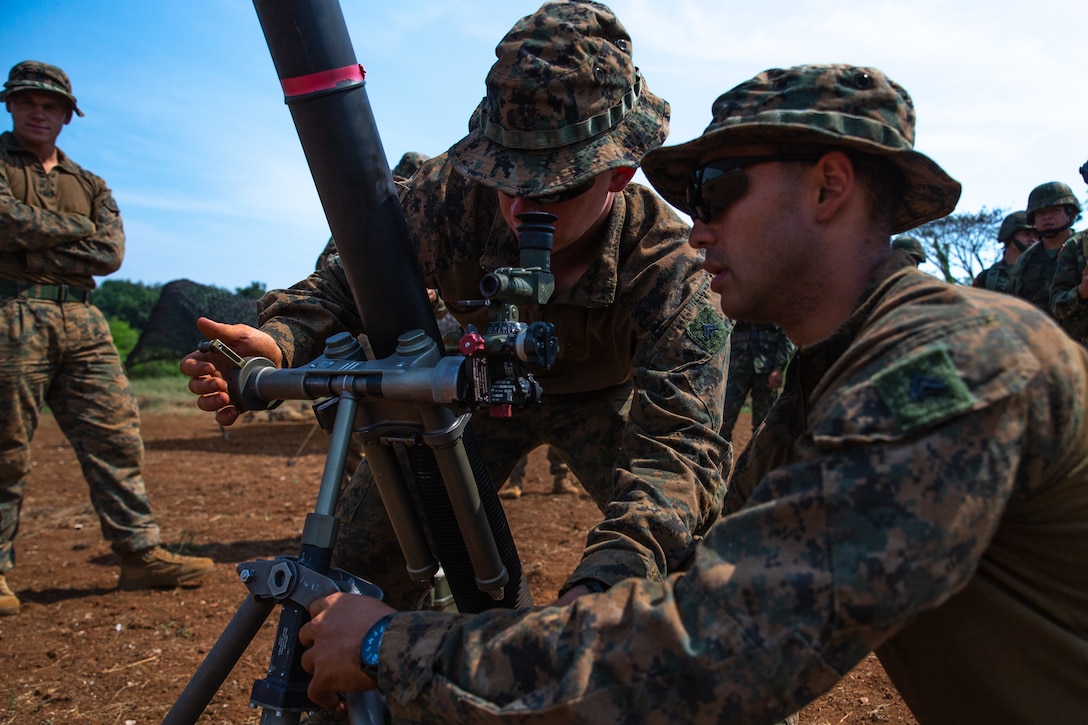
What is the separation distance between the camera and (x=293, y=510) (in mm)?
8172

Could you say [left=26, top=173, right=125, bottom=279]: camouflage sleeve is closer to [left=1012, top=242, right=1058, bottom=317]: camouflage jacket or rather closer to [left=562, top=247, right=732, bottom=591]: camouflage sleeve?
[left=562, top=247, right=732, bottom=591]: camouflage sleeve

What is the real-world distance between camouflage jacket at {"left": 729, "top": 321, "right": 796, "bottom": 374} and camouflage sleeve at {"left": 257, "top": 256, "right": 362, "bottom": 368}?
5.90 meters

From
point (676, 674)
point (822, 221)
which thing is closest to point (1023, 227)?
point (822, 221)

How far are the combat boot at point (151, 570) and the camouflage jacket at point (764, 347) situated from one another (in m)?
5.46

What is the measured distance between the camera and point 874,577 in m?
1.40

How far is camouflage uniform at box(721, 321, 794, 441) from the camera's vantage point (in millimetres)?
8680

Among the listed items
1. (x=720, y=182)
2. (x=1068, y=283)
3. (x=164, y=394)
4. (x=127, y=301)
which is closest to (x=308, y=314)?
(x=720, y=182)

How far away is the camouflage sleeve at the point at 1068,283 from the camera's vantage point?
805 centimetres

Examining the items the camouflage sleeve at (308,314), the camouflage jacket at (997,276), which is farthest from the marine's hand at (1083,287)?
the camouflage sleeve at (308,314)

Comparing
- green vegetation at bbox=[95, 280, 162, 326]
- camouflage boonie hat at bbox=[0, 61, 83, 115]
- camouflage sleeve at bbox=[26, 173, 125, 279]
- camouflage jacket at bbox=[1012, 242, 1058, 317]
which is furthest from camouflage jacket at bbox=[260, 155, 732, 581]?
green vegetation at bbox=[95, 280, 162, 326]

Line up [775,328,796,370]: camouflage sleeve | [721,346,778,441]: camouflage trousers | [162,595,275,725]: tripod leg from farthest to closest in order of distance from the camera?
[721,346,778,441]: camouflage trousers < [775,328,796,370]: camouflage sleeve < [162,595,275,725]: tripod leg

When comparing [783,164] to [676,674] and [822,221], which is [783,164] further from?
[676,674]

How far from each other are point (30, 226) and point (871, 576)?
19.2 ft

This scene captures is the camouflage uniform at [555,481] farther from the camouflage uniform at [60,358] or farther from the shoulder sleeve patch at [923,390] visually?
the shoulder sleeve patch at [923,390]
